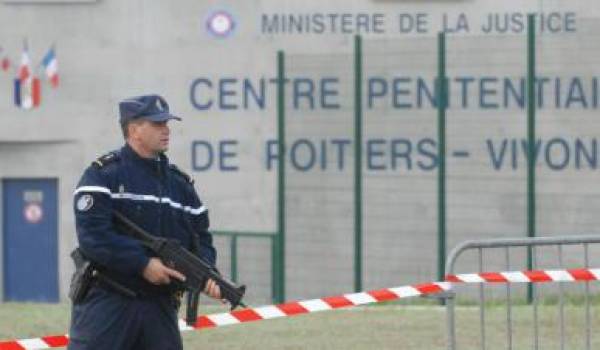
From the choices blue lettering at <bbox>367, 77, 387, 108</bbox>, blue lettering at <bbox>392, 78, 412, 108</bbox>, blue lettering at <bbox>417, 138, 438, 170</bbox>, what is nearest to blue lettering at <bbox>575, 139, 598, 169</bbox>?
blue lettering at <bbox>417, 138, 438, 170</bbox>

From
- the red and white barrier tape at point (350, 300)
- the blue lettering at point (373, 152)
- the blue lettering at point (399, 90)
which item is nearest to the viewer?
the red and white barrier tape at point (350, 300)

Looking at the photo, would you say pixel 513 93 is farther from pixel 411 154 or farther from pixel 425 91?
pixel 411 154

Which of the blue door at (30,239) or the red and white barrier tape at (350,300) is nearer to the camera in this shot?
the red and white barrier tape at (350,300)

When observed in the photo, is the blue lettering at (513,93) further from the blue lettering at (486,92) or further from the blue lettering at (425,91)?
the blue lettering at (425,91)

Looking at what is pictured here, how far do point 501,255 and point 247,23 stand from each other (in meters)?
8.01

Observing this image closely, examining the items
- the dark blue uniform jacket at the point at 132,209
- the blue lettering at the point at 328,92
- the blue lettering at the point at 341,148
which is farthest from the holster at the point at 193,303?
the blue lettering at the point at 341,148

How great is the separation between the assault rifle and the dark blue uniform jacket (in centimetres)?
5

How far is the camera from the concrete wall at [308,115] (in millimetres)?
21953

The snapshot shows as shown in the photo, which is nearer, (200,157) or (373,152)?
(373,152)

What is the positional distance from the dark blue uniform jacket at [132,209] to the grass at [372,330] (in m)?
4.96

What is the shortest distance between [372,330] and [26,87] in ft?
42.6

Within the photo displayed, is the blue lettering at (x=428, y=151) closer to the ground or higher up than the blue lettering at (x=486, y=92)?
closer to the ground

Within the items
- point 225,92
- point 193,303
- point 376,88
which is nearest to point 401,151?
point 376,88

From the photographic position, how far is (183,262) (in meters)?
8.57
